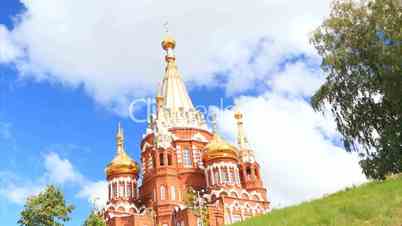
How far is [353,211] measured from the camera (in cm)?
1339

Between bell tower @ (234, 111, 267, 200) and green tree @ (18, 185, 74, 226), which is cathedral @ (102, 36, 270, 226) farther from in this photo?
green tree @ (18, 185, 74, 226)

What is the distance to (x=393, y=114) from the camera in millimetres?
22484

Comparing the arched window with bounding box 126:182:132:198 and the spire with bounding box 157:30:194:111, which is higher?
the spire with bounding box 157:30:194:111

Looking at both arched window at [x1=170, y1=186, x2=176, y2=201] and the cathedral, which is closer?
the cathedral

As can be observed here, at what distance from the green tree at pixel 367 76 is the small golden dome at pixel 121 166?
97.8 ft

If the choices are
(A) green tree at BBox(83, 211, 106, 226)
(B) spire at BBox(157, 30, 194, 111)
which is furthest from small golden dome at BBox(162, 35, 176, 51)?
(A) green tree at BBox(83, 211, 106, 226)

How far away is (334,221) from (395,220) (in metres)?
1.50

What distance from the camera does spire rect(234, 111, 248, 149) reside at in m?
55.1

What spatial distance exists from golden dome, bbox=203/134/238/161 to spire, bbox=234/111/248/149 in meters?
5.54

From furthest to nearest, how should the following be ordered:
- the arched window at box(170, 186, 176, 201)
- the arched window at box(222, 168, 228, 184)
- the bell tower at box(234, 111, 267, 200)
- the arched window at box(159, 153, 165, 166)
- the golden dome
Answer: the bell tower at box(234, 111, 267, 200) < the arched window at box(159, 153, 165, 166) < the golden dome < the arched window at box(222, 168, 228, 184) < the arched window at box(170, 186, 176, 201)

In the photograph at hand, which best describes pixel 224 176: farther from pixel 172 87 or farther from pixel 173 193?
pixel 172 87

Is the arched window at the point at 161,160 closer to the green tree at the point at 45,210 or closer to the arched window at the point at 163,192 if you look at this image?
the arched window at the point at 163,192

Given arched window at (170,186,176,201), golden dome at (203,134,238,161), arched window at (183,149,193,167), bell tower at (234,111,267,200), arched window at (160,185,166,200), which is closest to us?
arched window at (160,185,166,200)

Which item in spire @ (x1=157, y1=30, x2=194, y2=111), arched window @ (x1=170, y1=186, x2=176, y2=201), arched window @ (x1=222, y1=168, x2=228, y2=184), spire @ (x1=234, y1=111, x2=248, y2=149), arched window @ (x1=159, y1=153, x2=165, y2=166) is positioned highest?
spire @ (x1=157, y1=30, x2=194, y2=111)
